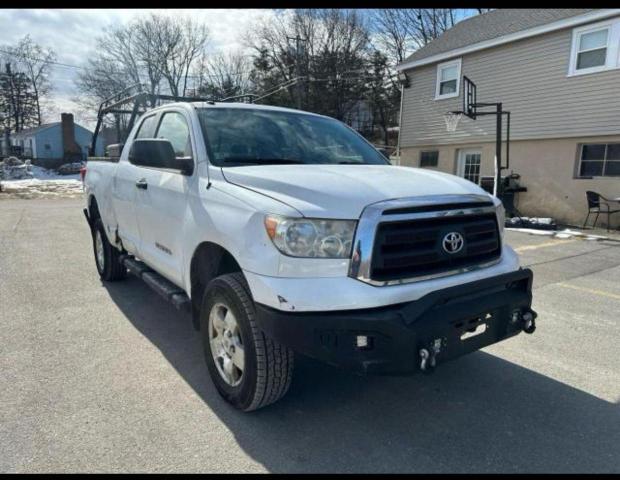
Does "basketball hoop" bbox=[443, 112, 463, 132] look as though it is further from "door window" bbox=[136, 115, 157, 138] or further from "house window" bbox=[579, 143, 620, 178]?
"door window" bbox=[136, 115, 157, 138]

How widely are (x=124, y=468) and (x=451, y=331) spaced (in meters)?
1.86

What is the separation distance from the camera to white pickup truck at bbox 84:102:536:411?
2373 mm

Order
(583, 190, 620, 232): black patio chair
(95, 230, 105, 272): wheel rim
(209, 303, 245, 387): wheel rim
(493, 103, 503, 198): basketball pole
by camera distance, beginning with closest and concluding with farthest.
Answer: (209, 303, 245, 387): wheel rim, (95, 230, 105, 272): wheel rim, (583, 190, 620, 232): black patio chair, (493, 103, 503, 198): basketball pole

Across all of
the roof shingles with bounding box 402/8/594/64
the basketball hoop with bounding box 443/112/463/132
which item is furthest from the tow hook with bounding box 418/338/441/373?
the basketball hoop with bounding box 443/112/463/132

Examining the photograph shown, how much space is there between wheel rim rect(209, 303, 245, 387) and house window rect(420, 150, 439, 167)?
14.9 meters

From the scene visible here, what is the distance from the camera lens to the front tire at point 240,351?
264cm

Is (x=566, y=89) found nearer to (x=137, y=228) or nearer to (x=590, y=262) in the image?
(x=590, y=262)

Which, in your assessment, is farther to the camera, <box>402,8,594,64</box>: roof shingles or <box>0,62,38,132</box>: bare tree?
<box>0,62,38,132</box>: bare tree

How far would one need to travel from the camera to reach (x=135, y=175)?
437 cm

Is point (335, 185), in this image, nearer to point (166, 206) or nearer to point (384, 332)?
point (384, 332)

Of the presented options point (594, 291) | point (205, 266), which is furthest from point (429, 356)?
point (594, 291)

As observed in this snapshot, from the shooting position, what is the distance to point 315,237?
8.11ft

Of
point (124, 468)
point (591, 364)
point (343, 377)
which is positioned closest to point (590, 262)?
point (591, 364)

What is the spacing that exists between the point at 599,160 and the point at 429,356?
12.3 meters
